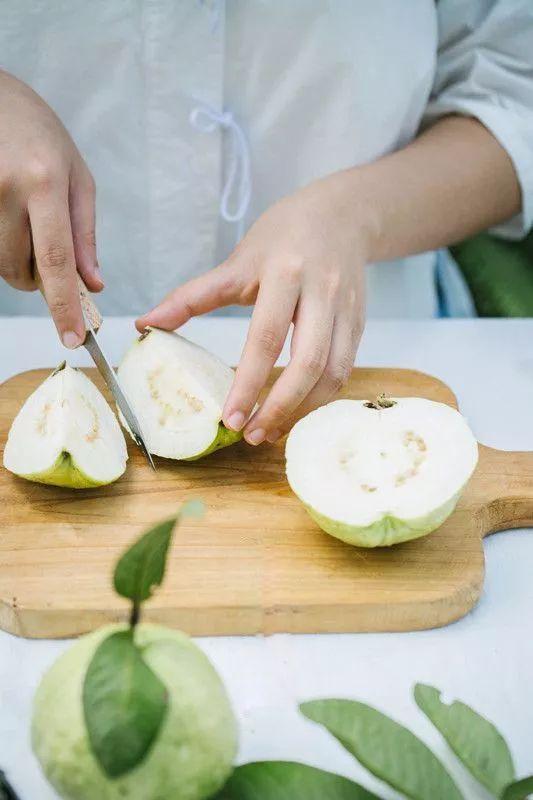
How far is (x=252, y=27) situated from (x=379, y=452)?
0.79m

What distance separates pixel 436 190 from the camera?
1362mm

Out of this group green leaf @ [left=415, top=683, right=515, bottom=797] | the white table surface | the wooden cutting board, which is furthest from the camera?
the wooden cutting board

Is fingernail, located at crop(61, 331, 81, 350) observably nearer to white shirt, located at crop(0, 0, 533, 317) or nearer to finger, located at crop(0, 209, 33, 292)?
finger, located at crop(0, 209, 33, 292)

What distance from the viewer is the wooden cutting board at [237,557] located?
82cm

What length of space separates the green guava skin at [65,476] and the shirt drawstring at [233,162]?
2.07ft

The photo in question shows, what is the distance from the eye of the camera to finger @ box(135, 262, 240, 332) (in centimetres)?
109

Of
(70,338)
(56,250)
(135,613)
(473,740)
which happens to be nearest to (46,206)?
(56,250)

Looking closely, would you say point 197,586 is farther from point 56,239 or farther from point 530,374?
point 530,374

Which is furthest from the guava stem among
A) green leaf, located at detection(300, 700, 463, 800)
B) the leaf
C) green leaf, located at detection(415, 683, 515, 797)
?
green leaf, located at detection(415, 683, 515, 797)

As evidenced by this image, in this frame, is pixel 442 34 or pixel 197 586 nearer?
pixel 197 586

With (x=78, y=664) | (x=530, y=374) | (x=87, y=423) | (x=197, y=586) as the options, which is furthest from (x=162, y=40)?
(x=78, y=664)

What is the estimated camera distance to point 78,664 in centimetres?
54

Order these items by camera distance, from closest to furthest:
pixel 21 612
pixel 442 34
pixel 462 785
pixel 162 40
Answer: pixel 462 785, pixel 21 612, pixel 162 40, pixel 442 34

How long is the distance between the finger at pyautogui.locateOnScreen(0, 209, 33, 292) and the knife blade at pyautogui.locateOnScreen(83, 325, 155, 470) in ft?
0.40
